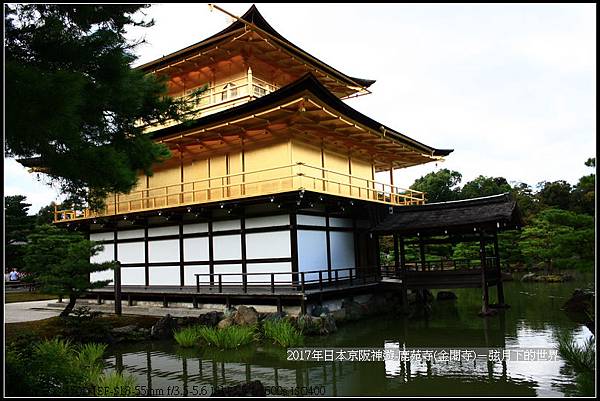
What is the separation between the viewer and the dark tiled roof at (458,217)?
16.2m

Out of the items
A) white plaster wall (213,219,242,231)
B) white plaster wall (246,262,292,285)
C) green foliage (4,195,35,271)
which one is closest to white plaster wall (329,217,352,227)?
white plaster wall (246,262,292,285)

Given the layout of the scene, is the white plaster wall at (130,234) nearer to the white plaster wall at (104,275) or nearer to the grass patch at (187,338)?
the white plaster wall at (104,275)

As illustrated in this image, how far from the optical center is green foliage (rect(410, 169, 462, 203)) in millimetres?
51906

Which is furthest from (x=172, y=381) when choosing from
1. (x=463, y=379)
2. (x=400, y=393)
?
(x=463, y=379)

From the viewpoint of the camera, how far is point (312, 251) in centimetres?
1736

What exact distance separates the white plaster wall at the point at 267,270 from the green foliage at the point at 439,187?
37.8 metres

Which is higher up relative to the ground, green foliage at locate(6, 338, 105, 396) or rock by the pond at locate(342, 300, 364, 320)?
green foliage at locate(6, 338, 105, 396)

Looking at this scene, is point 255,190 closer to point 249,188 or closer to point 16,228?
point 249,188

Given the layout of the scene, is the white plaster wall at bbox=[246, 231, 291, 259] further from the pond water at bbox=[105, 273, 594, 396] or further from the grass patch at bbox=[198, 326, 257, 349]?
the grass patch at bbox=[198, 326, 257, 349]

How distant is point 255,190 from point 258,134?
2.13m

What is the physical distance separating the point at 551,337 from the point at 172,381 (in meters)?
9.63

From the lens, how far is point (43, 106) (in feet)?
16.7

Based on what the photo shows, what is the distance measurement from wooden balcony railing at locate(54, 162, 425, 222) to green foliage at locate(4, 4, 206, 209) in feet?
24.9

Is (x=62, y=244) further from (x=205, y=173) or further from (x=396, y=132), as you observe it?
(x=396, y=132)
